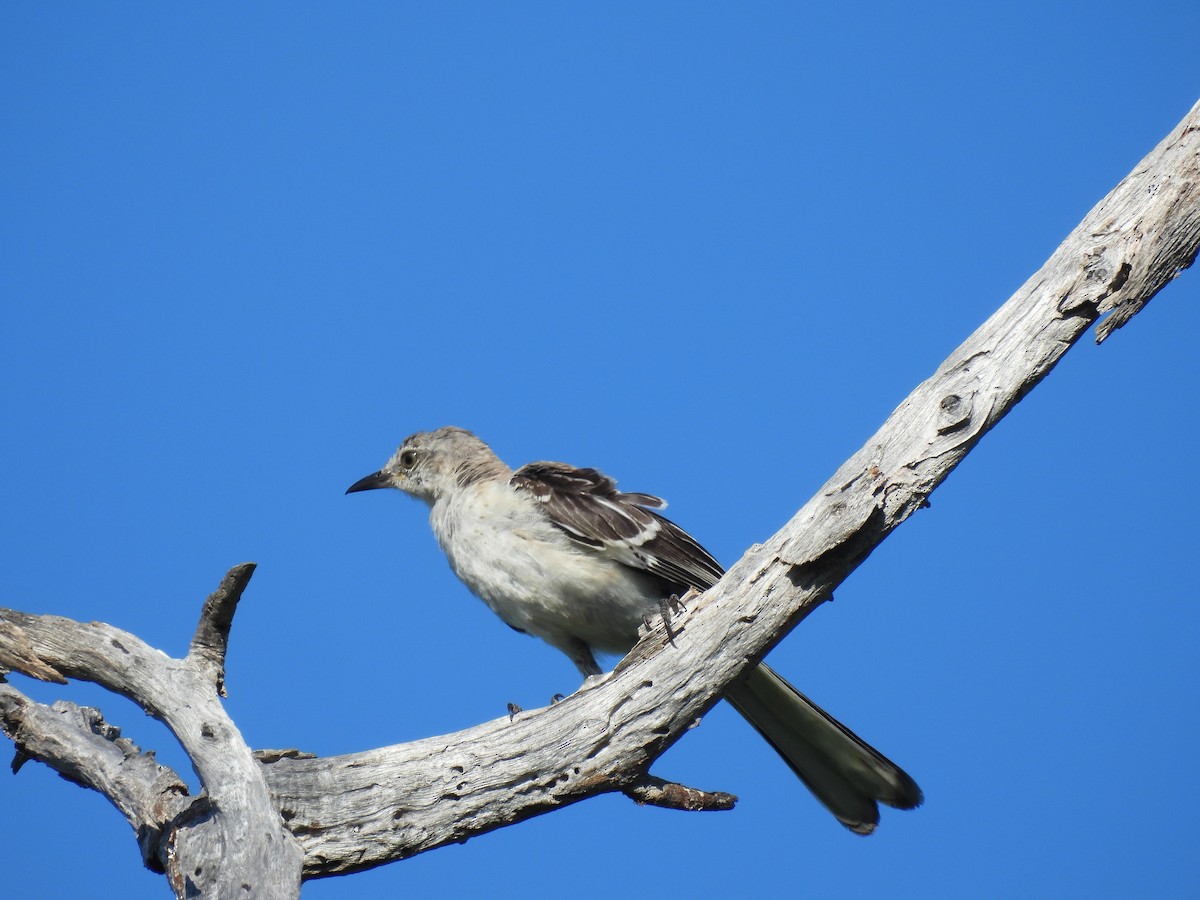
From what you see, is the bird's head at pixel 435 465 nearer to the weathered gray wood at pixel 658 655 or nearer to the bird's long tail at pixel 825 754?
the bird's long tail at pixel 825 754

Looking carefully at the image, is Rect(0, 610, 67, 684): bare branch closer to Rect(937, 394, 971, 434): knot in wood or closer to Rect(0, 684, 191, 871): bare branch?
Rect(0, 684, 191, 871): bare branch

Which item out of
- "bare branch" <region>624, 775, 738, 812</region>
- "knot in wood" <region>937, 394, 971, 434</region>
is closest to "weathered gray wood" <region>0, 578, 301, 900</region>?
"bare branch" <region>624, 775, 738, 812</region>

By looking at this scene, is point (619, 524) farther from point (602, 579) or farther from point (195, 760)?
point (195, 760)

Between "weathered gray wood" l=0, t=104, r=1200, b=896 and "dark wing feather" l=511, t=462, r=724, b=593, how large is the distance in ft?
4.12

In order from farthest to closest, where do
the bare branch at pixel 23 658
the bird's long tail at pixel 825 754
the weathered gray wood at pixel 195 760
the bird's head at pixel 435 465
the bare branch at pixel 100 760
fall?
the bird's head at pixel 435 465 < the bird's long tail at pixel 825 754 < the bare branch at pixel 23 658 < the bare branch at pixel 100 760 < the weathered gray wood at pixel 195 760

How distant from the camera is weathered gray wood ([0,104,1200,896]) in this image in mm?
4566

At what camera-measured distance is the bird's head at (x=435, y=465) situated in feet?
25.1

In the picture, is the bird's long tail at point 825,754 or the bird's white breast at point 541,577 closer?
the bird's long tail at point 825,754

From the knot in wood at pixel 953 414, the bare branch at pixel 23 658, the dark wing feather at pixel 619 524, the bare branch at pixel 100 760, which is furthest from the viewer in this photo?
the dark wing feather at pixel 619 524

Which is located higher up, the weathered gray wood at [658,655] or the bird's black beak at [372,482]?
the bird's black beak at [372,482]

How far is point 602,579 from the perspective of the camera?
253 inches

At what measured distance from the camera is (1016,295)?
4.70 m

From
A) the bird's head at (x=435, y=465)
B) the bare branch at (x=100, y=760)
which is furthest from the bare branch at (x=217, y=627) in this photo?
the bird's head at (x=435, y=465)

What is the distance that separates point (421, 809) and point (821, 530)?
2267 mm
